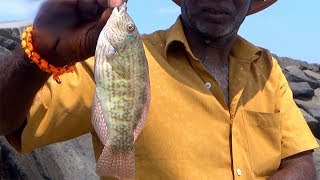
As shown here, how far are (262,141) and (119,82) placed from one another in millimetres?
1978

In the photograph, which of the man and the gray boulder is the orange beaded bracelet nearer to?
the man

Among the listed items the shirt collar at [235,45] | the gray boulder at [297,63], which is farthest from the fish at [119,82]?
the gray boulder at [297,63]

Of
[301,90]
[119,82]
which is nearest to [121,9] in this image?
[119,82]

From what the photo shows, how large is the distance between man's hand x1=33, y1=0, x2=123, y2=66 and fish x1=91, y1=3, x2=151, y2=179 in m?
0.21

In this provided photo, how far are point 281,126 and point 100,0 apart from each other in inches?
88.3

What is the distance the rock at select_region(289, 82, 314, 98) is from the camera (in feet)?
49.5

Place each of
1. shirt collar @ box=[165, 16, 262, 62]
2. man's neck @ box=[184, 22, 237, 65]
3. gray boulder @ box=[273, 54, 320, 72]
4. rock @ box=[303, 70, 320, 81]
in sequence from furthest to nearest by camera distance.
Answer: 1. gray boulder @ box=[273, 54, 320, 72]
2. rock @ box=[303, 70, 320, 81]
3. man's neck @ box=[184, 22, 237, 65]
4. shirt collar @ box=[165, 16, 262, 62]

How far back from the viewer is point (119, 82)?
8.37ft

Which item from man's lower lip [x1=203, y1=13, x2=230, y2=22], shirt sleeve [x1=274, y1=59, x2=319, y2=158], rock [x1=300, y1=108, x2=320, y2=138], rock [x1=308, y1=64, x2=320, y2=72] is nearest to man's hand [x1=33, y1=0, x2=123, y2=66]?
man's lower lip [x1=203, y1=13, x2=230, y2=22]

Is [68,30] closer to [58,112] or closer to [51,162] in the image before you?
[58,112]

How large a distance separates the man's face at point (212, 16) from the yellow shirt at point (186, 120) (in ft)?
0.41

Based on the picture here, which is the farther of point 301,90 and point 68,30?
point 301,90

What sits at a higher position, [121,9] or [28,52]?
[121,9]

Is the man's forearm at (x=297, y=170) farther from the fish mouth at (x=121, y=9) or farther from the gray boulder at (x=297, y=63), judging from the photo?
the gray boulder at (x=297, y=63)
